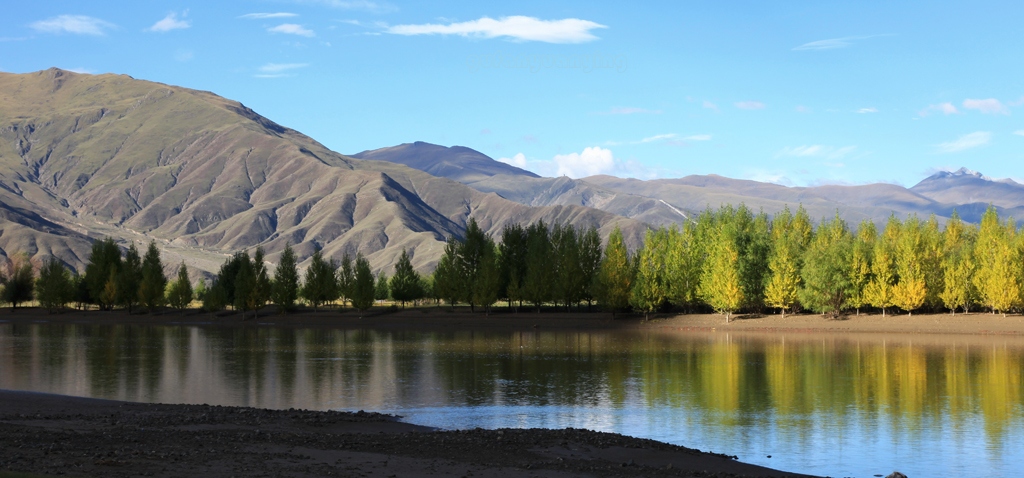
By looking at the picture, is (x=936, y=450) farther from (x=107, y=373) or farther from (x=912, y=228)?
(x=912, y=228)

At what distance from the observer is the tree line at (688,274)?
108 m

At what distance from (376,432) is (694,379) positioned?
26.8 metres

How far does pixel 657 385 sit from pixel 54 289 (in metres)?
123

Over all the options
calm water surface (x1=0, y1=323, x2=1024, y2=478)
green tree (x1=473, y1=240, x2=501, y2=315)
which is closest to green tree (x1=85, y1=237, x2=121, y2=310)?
calm water surface (x1=0, y1=323, x2=1024, y2=478)

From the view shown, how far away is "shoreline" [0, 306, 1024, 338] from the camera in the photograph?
99312 millimetres

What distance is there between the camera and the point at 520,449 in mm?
27734

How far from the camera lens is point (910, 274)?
10650 cm

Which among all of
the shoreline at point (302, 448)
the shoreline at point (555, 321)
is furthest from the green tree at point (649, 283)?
the shoreline at point (302, 448)

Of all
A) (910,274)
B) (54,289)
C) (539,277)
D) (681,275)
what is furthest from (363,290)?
(910,274)

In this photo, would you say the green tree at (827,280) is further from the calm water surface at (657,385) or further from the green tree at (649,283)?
the green tree at (649,283)

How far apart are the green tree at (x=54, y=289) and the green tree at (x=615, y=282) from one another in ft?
288

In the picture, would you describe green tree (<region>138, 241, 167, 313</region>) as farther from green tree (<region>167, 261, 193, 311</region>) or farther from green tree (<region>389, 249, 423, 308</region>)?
green tree (<region>389, 249, 423, 308</region>)

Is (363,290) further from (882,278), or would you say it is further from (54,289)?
(882,278)

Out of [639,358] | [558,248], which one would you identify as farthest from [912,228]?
[639,358]
